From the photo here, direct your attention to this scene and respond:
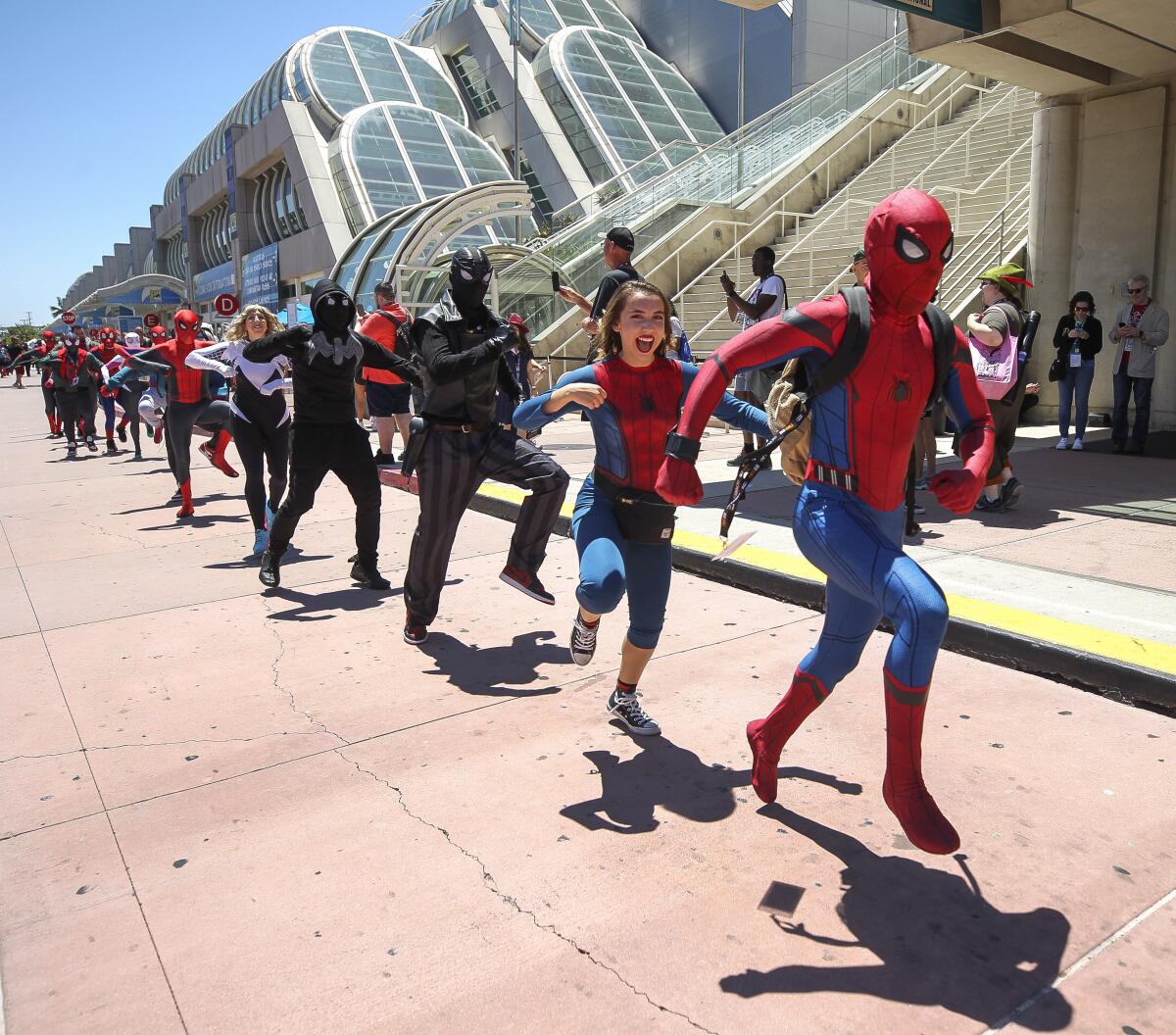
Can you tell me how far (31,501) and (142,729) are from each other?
7857mm

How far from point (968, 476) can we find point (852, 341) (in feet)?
1.73

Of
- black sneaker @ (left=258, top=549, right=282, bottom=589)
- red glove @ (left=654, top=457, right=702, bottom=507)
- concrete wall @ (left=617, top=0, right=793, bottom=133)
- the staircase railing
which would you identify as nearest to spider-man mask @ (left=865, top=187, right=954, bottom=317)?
A: red glove @ (left=654, top=457, right=702, bottom=507)

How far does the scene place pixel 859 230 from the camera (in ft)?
61.8

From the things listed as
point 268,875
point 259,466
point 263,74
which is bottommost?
point 268,875

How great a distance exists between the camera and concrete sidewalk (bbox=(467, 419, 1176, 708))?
4340mm

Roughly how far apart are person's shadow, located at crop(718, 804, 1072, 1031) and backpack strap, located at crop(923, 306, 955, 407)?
1.47 meters

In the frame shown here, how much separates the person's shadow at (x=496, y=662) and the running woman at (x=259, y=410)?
8.42ft

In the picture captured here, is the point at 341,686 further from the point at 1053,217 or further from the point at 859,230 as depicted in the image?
the point at 859,230

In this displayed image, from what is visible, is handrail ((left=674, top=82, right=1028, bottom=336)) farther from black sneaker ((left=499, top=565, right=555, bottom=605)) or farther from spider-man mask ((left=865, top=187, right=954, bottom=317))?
spider-man mask ((left=865, top=187, right=954, bottom=317))

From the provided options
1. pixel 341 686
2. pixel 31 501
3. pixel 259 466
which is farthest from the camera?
pixel 31 501

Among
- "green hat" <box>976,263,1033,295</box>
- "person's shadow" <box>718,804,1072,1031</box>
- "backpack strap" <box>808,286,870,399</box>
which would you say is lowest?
"person's shadow" <box>718,804,1072,1031</box>

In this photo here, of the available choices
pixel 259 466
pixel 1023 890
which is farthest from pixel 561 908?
pixel 259 466

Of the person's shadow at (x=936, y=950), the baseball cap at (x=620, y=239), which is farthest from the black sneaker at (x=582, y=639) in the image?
the baseball cap at (x=620, y=239)

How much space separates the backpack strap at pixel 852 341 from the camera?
2822 mm
